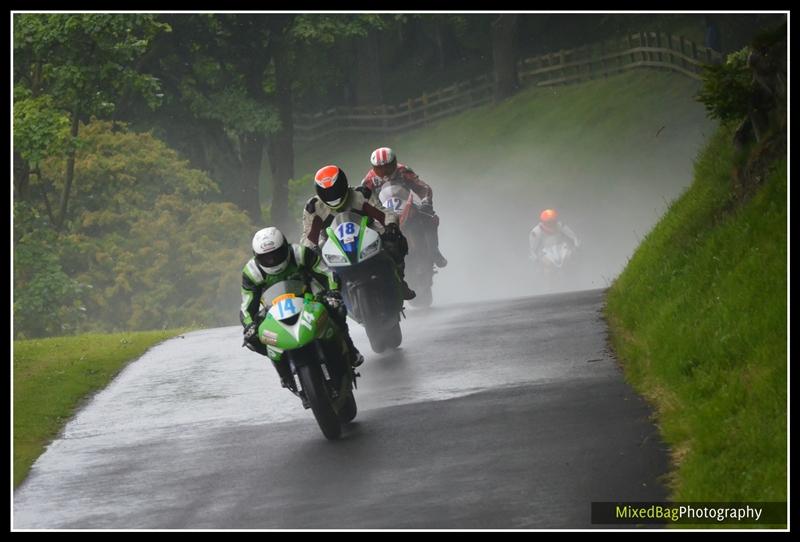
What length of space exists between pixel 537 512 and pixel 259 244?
402 centimetres

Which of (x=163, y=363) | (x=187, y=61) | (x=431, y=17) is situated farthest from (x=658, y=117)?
(x=163, y=363)

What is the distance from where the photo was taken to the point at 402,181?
21797 millimetres

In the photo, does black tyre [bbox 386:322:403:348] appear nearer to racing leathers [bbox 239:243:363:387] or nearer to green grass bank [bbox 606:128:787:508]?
green grass bank [bbox 606:128:787:508]

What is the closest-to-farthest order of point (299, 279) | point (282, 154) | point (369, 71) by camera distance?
1. point (299, 279)
2. point (282, 154)
3. point (369, 71)

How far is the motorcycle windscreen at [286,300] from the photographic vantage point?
1327cm

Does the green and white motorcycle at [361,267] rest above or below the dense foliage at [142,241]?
above

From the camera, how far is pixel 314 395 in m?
13.1

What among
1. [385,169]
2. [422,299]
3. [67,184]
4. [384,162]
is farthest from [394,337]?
[67,184]

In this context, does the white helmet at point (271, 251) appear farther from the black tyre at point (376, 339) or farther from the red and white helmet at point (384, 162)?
the red and white helmet at point (384, 162)

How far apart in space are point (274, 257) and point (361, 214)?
11.1 ft

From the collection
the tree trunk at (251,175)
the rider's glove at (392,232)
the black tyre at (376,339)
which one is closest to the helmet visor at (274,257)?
the rider's glove at (392,232)

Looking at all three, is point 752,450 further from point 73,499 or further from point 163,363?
point 163,363

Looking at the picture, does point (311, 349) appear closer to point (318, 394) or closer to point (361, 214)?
point (318, 394)

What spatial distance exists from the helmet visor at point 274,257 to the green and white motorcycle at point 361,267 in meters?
2.90
